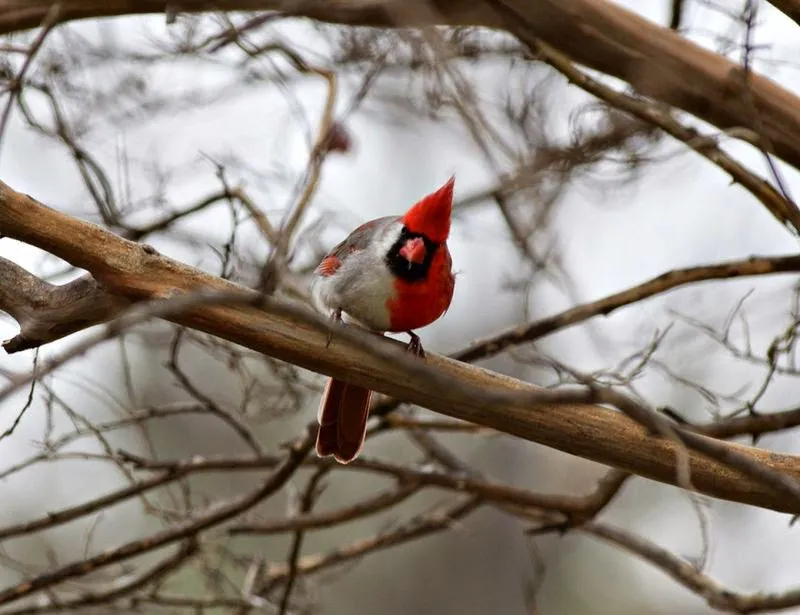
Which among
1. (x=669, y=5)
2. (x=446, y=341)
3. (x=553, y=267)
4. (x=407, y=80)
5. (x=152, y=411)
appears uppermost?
(x=446, y=341)

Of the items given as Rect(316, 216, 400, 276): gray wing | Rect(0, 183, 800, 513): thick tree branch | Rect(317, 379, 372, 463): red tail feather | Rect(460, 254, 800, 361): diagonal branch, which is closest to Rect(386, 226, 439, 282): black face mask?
Rect(316, 216, 400, 276): gray wing

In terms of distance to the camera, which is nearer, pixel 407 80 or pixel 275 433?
pixel 407 80

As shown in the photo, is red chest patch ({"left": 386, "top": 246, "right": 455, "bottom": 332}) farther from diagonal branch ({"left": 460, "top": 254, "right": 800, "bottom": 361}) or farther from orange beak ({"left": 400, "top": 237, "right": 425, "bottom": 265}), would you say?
diagonal branch ({"left": 460, "top": 254, "right": 800, "bottom": 361})

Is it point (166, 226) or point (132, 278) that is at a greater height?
point (166, 226)

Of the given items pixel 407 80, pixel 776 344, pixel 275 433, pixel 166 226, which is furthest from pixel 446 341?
pixel 776 344

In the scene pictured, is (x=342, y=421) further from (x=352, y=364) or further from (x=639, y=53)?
(x=639, y=53)

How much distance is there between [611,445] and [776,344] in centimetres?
63

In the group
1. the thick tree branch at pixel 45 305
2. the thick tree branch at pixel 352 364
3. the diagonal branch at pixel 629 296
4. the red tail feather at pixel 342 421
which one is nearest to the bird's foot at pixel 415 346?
the thick tree branch at pixel 352 364

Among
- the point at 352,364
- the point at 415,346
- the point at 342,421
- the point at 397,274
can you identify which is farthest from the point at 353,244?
the point at 352,364

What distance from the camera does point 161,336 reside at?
3900 millimetres

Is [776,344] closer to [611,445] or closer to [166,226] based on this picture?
[611,445]

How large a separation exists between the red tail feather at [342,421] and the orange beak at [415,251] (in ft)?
1.48

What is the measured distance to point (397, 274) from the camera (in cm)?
273

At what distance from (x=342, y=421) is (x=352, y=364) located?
64 centimetres
